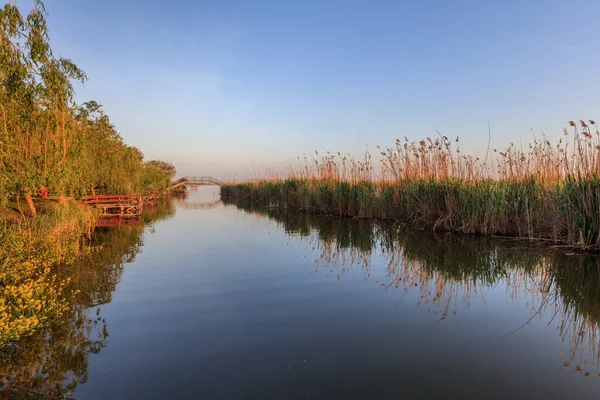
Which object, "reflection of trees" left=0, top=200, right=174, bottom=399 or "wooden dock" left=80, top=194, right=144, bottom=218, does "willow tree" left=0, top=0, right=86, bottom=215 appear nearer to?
"reflection of trees" left=0, top=200, right=174, bottom=399

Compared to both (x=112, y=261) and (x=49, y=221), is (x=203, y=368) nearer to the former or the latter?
(x=112, y=261)

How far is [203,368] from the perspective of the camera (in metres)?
3.63

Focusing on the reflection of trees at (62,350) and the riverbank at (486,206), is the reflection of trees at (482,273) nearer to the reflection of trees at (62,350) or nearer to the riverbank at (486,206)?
the riverbank at (486,206)

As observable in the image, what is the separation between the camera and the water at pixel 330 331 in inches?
131

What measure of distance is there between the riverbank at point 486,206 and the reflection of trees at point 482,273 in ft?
2.78

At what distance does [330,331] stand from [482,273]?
166 inches

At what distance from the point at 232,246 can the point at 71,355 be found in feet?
24.4

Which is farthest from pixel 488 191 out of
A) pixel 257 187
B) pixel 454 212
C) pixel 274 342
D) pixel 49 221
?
pixel 257 187

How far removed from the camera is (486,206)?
1133 cm

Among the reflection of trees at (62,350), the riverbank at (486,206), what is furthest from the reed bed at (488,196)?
the reflection of trees at (62,350)

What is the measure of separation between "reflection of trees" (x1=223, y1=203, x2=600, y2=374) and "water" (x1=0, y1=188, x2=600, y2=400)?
4 centimetres

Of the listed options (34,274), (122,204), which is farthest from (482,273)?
(122,204)

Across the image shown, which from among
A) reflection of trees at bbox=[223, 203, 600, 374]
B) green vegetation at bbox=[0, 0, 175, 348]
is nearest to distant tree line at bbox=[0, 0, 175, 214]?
green vegetation at bbox=[0, 0, 175, 348]

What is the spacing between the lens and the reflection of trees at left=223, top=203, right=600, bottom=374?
15.5 feet
